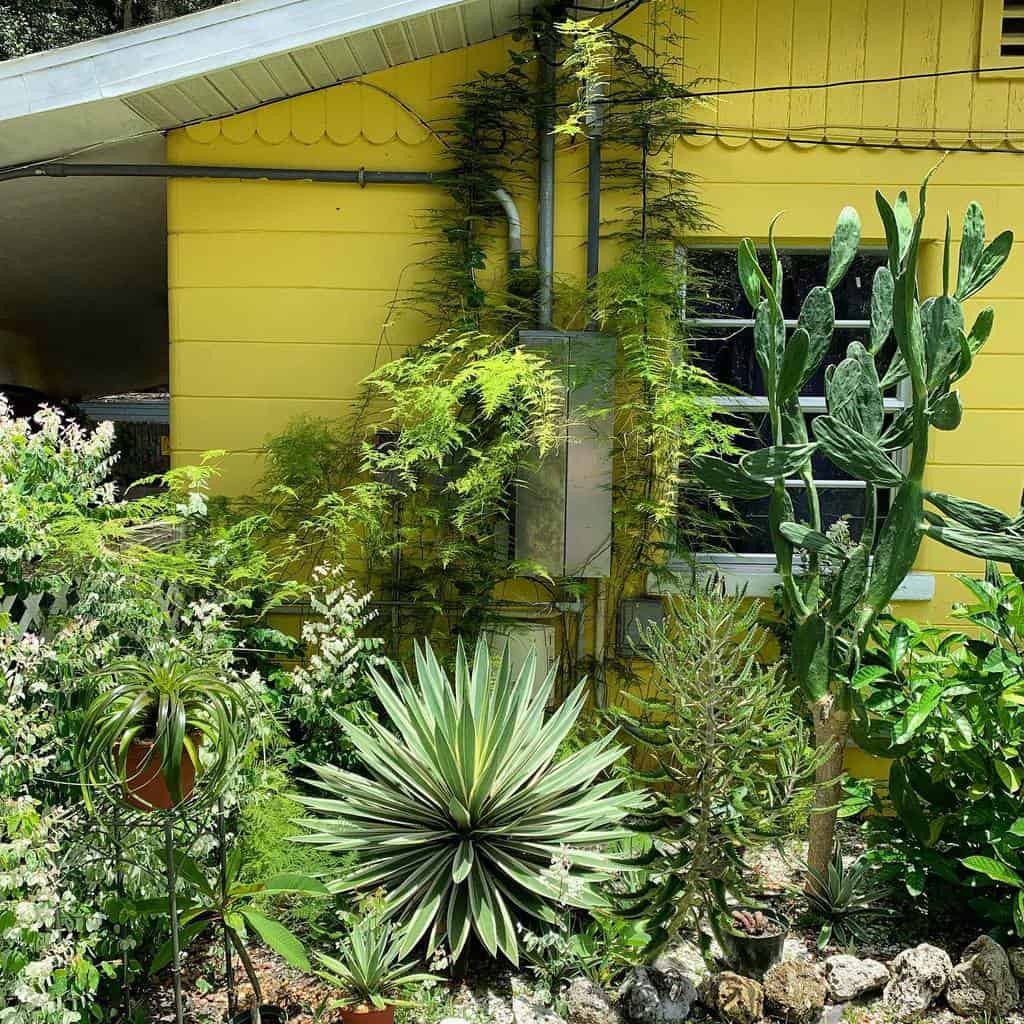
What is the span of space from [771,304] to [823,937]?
2.33 metres

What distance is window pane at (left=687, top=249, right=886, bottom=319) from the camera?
5281 millimetres

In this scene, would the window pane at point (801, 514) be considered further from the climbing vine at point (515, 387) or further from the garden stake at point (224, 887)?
the garden stake at point (224, 887)

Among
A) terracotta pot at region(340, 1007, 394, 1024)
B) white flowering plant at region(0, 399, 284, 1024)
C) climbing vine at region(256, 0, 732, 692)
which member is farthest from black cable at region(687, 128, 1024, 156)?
terracotta pot at region(340, 1007, 394, 1024)

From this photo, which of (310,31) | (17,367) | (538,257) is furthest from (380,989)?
(17,367)

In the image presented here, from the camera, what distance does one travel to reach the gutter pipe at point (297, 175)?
499 cm

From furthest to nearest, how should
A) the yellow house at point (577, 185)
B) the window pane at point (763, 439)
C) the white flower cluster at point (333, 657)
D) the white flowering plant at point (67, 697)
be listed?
the window pane at point (763, 439) < the yellow house at point (577, 185) < the white flower cluster at point (333, 657) < the white flowering plant at point (67, 697)

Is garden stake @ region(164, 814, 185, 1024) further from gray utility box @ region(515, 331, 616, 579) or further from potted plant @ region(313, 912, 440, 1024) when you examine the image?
gray utility box @ region(515, 331, 616, 579)

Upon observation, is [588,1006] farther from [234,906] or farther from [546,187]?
[546,187]

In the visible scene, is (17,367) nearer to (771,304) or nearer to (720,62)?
(720,62)

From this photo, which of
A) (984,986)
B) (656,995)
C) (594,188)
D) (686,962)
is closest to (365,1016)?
(656,995)

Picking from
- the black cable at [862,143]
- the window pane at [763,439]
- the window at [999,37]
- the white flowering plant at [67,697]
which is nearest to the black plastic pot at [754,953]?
the white flowering plant at [67,697]

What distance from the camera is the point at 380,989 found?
3.16 metres

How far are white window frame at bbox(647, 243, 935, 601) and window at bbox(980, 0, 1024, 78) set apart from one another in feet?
3.90

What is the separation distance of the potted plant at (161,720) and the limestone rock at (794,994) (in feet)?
6.13
